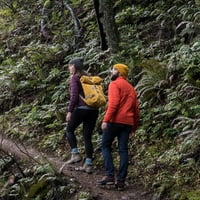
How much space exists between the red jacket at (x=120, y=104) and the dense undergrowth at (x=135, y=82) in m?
1.31

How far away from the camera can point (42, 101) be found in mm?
12742

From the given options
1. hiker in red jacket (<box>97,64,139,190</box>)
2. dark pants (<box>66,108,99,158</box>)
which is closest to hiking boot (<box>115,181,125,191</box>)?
hiker in red jacket (<box>97,64,139,190</box>)

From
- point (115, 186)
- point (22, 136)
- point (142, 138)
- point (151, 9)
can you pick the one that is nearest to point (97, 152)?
point (142, 138)

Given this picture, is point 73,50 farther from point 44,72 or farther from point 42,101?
point 42,101

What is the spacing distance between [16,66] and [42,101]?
2.84 meters

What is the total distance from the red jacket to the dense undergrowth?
1.31m

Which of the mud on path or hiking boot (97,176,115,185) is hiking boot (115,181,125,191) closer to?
the mud on path

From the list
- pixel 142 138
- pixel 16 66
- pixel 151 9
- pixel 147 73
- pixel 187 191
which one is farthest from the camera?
pixel 16 66

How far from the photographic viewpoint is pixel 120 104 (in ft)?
22.6

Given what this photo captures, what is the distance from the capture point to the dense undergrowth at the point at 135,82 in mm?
7496

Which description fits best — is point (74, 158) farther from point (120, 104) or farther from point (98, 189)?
point (120, 104)

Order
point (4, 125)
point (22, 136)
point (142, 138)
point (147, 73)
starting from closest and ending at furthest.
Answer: point (142, 138) < point (147, 73) < point (22, 136) < point (4, 125)

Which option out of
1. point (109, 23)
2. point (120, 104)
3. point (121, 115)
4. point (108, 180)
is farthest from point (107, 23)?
point (108, 180)

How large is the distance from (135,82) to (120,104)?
399 cm
